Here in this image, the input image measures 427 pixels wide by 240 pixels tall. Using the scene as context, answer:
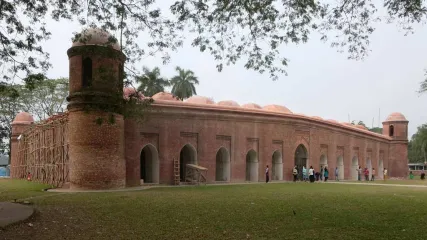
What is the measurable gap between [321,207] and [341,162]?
2112 centimetres

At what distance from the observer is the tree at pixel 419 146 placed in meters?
55.6

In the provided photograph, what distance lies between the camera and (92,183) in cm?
1638

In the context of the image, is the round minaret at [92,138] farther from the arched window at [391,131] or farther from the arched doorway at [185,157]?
the arched window at [391,131]

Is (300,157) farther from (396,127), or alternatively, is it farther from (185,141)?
(396,127)

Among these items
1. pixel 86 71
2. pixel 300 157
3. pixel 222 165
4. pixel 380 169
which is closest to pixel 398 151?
pixel 380 169

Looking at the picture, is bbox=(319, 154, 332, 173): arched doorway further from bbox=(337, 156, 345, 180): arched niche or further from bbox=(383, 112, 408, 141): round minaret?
bbox=(383, 112, 408, 141): round minaret

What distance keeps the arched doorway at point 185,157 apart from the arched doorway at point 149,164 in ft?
6.35

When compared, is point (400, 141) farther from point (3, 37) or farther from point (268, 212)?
point (3, 37)

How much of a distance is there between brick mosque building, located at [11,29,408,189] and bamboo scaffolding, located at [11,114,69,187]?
2921 mm

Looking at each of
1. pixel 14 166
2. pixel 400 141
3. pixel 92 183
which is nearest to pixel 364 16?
A: pixel 92 183

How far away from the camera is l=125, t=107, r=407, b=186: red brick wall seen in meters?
20.9

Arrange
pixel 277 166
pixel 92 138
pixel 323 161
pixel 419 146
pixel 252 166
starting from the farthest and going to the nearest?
pixel 419 146
pixel 323 161
pixel 277 166
pixel 252 166
pixel 92 138

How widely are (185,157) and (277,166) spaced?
621 centimetres

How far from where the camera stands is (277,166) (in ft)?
85.8
